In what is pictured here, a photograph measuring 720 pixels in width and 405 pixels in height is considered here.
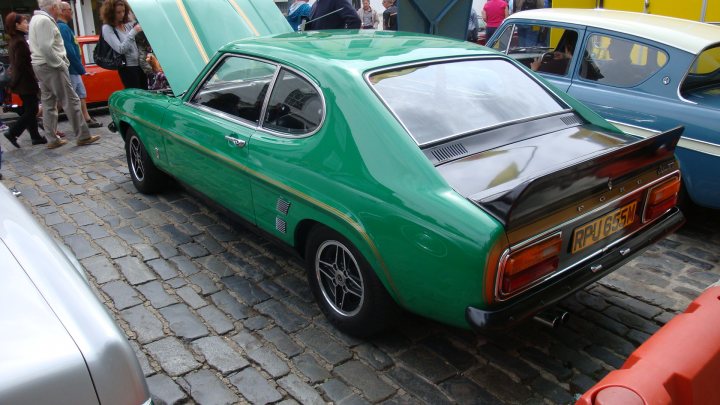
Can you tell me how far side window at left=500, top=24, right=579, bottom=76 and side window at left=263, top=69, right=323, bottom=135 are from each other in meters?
2.88

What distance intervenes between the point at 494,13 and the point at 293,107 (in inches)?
383

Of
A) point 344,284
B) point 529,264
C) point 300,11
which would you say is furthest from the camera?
point 300,11

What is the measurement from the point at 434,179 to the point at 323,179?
2.13 feet

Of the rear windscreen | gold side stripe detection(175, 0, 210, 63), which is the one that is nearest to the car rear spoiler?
the rear windscreen

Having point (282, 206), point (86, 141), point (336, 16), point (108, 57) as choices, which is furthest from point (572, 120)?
point (86, 141)

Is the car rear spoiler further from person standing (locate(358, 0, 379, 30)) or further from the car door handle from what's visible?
person standing (locate(358, 0, 379, 30))

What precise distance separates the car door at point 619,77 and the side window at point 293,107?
267 cm

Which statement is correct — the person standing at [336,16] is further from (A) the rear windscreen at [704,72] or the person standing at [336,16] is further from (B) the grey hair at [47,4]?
(A) the rear windscreen at [704,72]

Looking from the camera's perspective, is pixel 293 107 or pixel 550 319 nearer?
pixel 550 319

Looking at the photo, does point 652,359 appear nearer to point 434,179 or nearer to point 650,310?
point 434,179

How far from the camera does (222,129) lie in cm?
374

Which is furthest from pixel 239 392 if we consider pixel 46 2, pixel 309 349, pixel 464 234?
pixel 46 2

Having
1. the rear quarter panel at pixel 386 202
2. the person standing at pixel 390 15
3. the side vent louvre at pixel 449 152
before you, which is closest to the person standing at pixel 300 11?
the person standing at pixel 390 15

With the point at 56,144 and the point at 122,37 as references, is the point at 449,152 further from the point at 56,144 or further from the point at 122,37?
the point at 56,144
